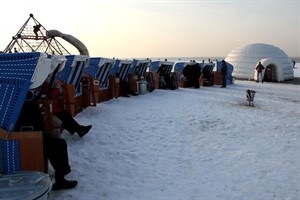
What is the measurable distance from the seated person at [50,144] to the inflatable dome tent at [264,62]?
2332cm

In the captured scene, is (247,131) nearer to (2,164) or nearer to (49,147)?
(49,147)

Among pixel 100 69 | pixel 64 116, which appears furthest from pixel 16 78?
pixel 100 69

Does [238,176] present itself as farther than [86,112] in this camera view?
No

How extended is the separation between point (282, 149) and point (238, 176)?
206 cm

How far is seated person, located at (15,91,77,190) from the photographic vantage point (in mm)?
4277

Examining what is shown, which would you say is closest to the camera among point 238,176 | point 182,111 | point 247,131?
point 238,176

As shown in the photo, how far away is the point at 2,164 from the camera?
391cm

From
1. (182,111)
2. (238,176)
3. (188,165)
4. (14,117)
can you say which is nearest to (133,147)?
(188,165)

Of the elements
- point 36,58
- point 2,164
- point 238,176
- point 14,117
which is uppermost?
point 36,58

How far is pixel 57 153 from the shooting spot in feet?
14.1

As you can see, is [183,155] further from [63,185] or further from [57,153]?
[57,153]

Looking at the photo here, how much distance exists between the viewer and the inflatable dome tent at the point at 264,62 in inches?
Answer: 1016

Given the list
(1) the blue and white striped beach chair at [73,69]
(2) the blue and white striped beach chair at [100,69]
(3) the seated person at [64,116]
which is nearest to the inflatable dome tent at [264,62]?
(2) the blue and white striped beach chair at [100,69]

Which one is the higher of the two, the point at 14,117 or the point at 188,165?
the point at 14,117
